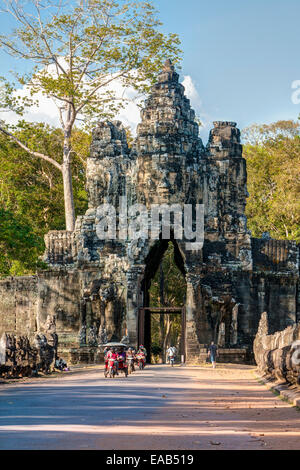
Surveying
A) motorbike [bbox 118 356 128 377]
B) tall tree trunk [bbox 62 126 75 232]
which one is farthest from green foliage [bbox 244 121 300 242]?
motorbike [bbox 118 356 128 377]

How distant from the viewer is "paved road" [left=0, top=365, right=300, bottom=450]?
9492 millimetres

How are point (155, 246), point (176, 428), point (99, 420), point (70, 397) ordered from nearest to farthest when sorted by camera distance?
point (176, 428) → point (99, 420) → point (70, 397) → point (155, 246)

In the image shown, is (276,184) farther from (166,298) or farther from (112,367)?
(112,367)

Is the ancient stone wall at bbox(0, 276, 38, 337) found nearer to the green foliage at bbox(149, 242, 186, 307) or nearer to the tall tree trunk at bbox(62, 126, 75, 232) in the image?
the tall tree trunk at bbox(62, 126, 75, 232)

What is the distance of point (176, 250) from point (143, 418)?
29757mm

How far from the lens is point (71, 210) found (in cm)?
4656

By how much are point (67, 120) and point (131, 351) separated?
64.3 feet

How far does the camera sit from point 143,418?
41.5 feet

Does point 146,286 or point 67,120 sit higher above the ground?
point 67,120

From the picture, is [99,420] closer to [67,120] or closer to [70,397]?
[70,397]

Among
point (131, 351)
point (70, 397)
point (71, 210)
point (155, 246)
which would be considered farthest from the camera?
point (71, 210)

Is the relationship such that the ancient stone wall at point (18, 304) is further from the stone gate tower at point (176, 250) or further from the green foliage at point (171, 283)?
the green foliage at point (171, 283)

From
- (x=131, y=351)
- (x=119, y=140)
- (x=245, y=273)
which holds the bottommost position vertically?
(x=131, y=351)
